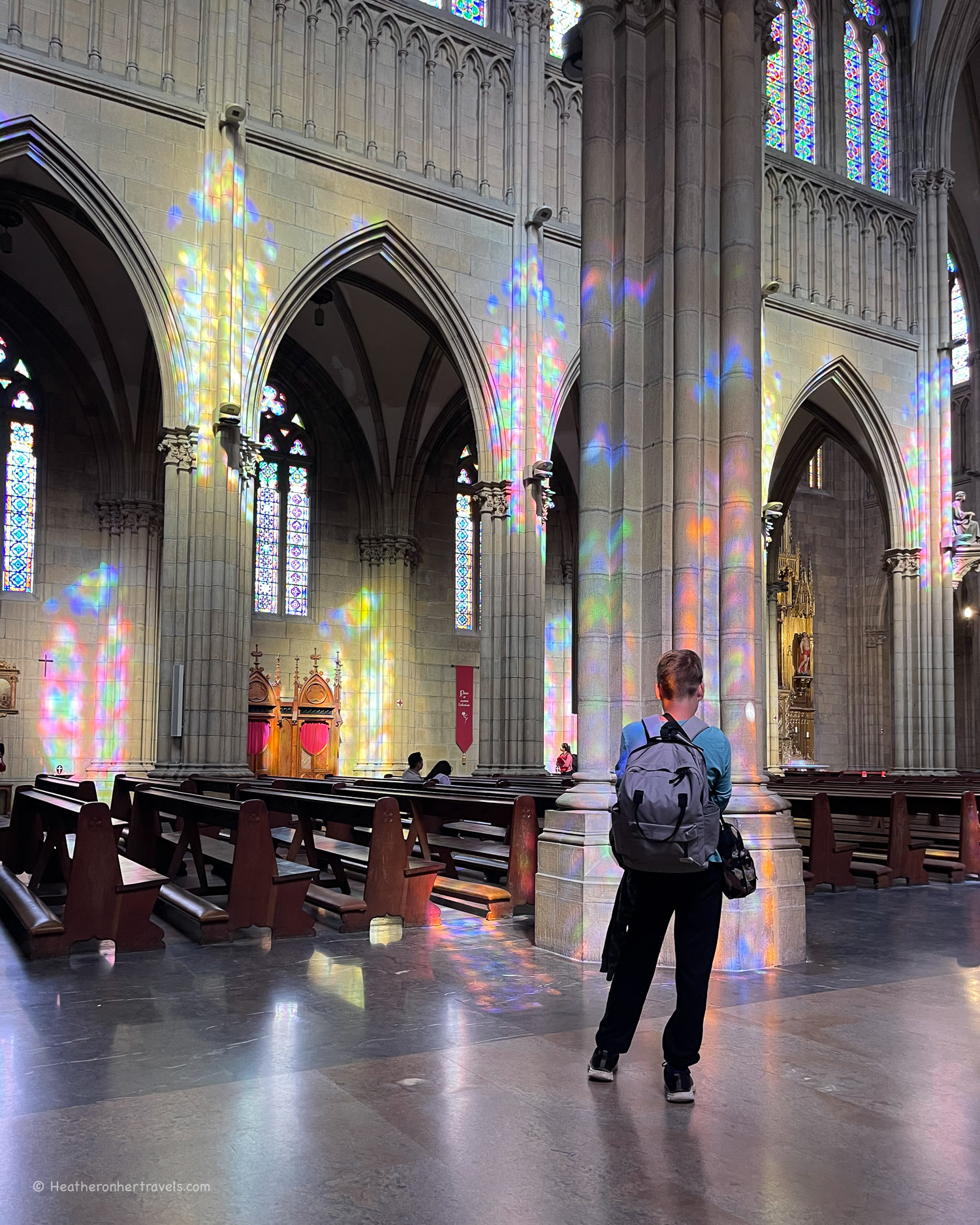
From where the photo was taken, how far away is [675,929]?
3455mm

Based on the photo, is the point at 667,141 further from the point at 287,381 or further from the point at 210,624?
the point at 287,381

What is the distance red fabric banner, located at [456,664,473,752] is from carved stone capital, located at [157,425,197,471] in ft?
35.2

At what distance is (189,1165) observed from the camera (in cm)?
280

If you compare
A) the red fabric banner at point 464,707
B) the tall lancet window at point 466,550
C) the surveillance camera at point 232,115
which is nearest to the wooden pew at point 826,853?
the surveillance camera at point 232,115

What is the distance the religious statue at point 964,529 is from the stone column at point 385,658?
10872mm

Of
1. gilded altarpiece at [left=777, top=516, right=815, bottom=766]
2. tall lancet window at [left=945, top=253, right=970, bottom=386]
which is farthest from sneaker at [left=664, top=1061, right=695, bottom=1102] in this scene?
tall lancet window at [left=945, top=253, right=970, bottom=386]

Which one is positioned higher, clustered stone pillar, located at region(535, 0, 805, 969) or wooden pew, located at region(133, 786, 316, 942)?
clustered stone pillar, located at region(535, 0, 805, 969)

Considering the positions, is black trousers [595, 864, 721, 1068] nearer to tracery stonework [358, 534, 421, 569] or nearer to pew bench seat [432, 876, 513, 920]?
pew bench seat [432, 876, 513, 920]

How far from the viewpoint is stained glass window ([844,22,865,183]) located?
72.2 feet

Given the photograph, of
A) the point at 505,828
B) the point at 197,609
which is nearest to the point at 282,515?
the point at 197,609

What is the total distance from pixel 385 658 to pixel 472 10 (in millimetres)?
11688

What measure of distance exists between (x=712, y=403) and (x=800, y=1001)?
346 cm

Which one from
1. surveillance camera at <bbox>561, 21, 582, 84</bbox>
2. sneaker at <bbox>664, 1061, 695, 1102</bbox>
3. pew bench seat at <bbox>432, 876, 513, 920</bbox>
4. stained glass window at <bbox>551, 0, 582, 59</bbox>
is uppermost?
stained glass window at <bbox>551, 0, 582, 59</bbox>

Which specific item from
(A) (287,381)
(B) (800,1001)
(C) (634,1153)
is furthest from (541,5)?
(C) (634,1153)
